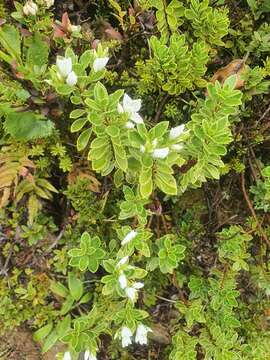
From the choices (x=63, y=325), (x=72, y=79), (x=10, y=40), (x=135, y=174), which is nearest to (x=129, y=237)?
(x=135, y=174)

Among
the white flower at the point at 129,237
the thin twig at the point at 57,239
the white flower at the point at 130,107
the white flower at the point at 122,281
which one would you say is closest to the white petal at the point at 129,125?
the white flower at the point at 130,107

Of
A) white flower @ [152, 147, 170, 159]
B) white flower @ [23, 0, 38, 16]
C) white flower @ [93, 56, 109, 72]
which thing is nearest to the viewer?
white flower @ [152, 147, 170, 159]

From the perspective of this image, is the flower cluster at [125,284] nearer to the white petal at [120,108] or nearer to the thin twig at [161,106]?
the white petal at [120,108]

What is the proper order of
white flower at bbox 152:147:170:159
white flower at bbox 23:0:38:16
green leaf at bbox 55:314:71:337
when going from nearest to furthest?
white flower at bbox 152:147:170:159
white flower at bbox 23:0:38:16
green leaf at bbox 55:314:71:337

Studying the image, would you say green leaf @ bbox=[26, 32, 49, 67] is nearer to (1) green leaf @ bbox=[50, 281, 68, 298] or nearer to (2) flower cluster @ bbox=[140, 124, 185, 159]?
(2) flower cluster @ bbox=[140, 124, 185, 159]

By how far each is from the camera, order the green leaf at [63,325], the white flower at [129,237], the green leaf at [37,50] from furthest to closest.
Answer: the green leaf at [63,325] → the green leaf at [37,50] → the white flower at [129,237]

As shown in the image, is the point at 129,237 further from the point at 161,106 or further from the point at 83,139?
the point at 161,106

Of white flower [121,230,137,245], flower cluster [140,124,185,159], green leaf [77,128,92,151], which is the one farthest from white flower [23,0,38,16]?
white flower [121,230,137,245]
